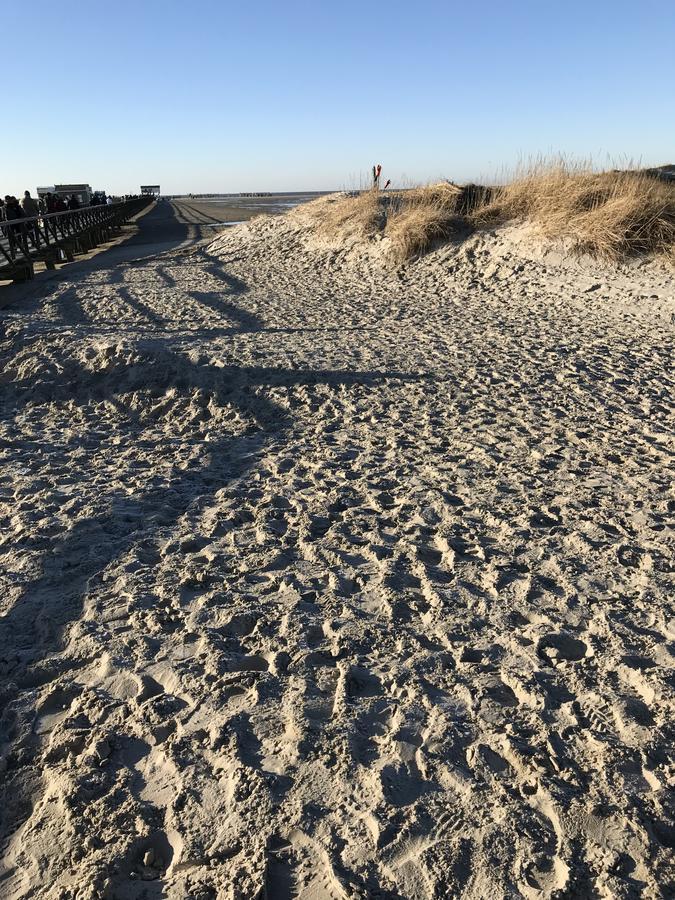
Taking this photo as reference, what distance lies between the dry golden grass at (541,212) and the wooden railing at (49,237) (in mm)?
6504

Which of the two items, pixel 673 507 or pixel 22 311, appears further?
pixel 22 311

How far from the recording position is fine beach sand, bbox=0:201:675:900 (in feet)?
5.99

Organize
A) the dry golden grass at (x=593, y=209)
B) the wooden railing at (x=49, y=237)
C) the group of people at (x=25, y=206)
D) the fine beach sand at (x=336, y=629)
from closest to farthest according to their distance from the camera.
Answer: the fine beach sand at (x=336, y=629), the dry golden grass at (x=593, y=209), the wooden railing at (x=49, y=237), the group of people at (x=25, y=206)

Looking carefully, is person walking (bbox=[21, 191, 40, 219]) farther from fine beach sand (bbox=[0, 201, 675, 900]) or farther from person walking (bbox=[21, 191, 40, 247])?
fine beach sand (bbox=[0, 201, 675, 900])

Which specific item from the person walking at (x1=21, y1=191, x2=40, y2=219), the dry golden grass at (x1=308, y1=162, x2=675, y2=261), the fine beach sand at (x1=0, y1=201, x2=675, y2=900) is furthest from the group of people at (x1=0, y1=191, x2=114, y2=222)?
the fine beach sand at (x1=0, y1=201, x2=675, y2=900)

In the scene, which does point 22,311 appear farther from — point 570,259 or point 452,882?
point 452,882

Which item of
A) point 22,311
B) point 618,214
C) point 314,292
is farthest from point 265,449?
point 618,214

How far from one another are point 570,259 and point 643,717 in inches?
361

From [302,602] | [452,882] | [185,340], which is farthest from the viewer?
[185,340]

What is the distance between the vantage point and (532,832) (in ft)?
6.04

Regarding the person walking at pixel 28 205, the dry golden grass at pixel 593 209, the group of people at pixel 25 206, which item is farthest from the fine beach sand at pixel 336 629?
the person walking at pixel 28 205

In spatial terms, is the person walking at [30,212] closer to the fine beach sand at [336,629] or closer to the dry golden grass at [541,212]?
the dry golden grass at [541,212]

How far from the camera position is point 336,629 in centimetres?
272

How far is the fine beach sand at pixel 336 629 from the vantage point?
1.83 meters
